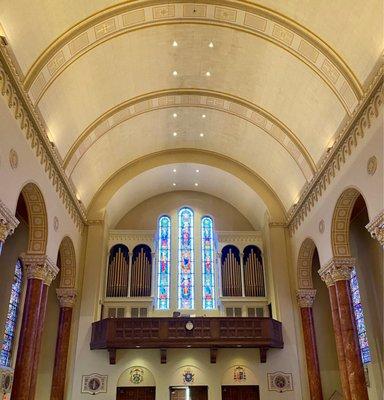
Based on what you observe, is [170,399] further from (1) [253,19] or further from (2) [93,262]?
(1) [253,19]

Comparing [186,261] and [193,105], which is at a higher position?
[193,105]

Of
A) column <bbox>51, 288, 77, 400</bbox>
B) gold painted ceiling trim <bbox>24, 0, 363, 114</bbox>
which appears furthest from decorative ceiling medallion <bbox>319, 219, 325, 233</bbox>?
column <bbox>51, 288, 77, 400</bbox>

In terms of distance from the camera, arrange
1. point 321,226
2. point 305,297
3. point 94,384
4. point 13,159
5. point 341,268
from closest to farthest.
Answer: point 13,159, point 341,268, point 321,226, point 94,384, point 305,297

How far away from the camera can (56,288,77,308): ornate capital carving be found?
771 inches

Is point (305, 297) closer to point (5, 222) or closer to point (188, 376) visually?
point (188, 376)

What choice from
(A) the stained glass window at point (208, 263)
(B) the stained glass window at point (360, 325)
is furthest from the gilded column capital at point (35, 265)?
(B) the stained glass window at point (360, 325)

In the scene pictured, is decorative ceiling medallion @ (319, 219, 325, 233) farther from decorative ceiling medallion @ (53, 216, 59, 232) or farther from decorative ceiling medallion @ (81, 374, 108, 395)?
decorative ceiling medallion @ (81, 374, 108, 395)

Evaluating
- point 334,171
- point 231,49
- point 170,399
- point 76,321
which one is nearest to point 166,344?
point 170,399

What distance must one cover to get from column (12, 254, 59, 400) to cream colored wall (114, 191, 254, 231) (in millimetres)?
8784

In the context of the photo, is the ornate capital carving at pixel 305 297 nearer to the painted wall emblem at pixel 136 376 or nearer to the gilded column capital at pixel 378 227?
the painted wall emblem at pixel 136 376

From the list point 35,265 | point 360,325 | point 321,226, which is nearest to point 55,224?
point 35,265

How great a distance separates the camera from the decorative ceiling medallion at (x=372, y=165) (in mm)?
12594

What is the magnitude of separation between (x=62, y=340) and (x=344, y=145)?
14040mm

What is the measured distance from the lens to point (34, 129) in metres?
14.2
